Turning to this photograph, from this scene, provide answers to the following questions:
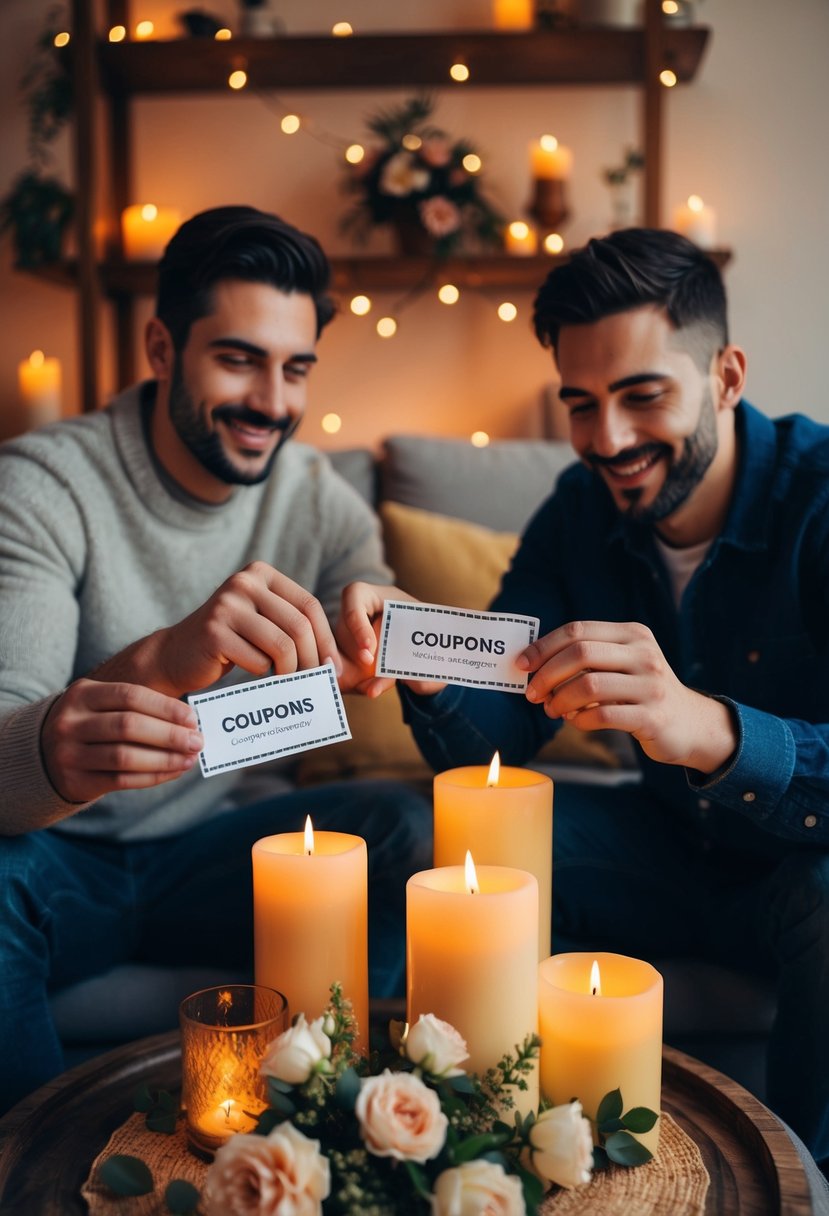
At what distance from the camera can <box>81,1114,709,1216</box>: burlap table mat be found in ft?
2.49

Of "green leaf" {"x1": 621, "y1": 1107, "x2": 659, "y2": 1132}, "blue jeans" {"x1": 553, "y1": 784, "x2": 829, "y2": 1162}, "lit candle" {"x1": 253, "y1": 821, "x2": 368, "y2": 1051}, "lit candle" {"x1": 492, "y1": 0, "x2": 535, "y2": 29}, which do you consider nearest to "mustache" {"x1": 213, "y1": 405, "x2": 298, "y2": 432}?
"blue jeans" {"x1": 553, "y1": 784, "x2": 829, "y2": 1162}

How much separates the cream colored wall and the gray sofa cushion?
481 millimetres

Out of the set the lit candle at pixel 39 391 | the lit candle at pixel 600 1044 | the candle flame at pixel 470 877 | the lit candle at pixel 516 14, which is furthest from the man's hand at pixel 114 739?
the lit candle at pixel 516 14

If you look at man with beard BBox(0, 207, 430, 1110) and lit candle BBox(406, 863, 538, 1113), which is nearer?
lit candle BBox(406, 863, 538, 1113)

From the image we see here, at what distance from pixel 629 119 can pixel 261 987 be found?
7.75ft

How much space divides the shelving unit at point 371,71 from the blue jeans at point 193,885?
135 cm

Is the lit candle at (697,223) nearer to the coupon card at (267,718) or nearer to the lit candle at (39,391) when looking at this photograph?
the lit candle at (39,391)

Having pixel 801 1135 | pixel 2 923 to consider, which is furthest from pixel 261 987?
pixel 801 1135

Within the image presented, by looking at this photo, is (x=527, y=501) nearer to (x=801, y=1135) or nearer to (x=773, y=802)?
(x=773, y=802)

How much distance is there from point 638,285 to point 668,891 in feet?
2.54

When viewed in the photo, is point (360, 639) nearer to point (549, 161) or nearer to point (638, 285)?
point (638, 285)

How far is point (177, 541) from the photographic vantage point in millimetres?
1562

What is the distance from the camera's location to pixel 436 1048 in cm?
71

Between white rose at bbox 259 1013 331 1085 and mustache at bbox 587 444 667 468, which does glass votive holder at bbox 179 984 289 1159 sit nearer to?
white rose at bbox 259 1013 331 1085
